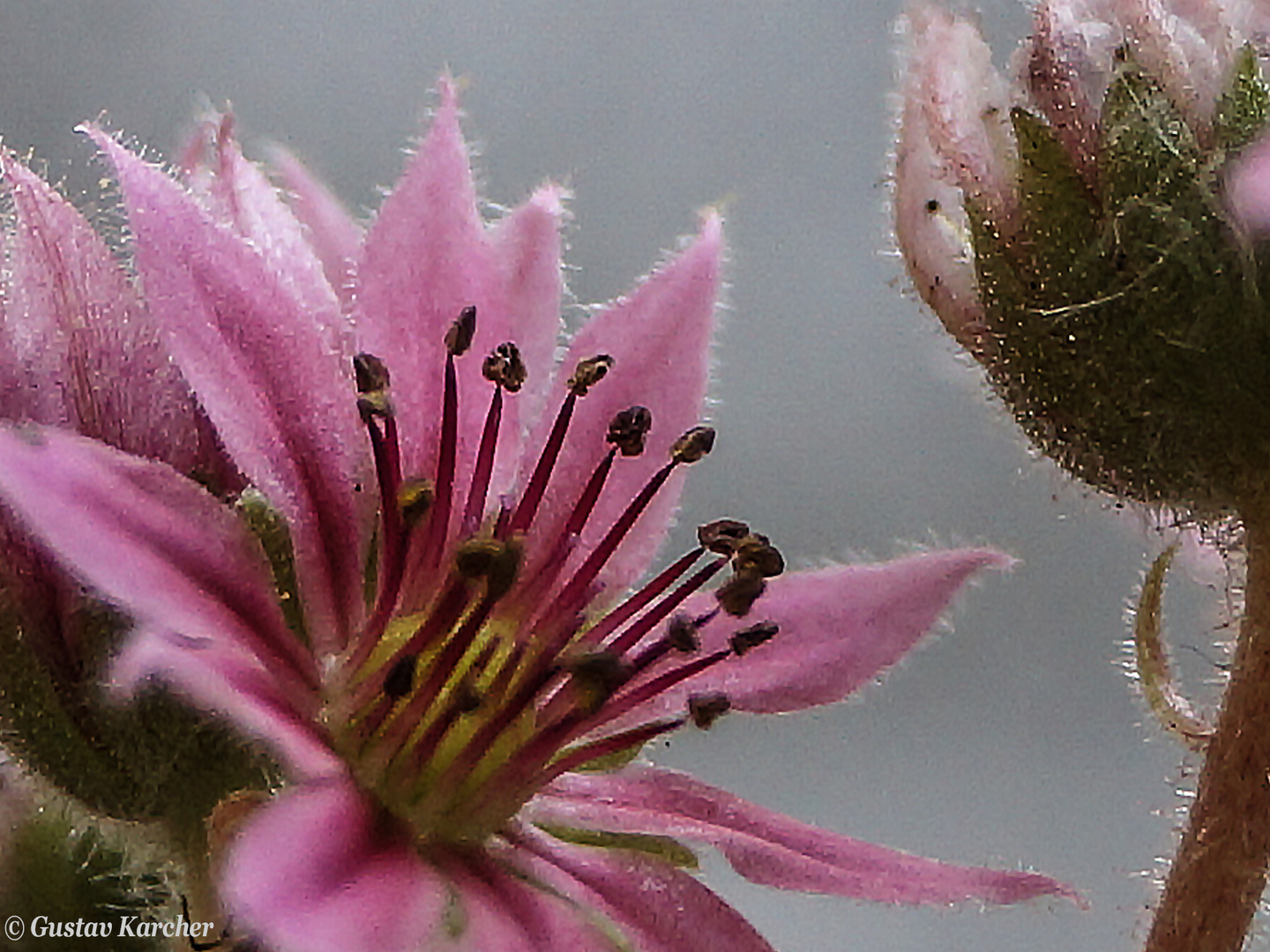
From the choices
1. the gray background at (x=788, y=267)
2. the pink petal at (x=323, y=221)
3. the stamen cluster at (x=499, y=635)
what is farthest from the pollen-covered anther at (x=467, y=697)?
the gray background at (x=788, y=267)

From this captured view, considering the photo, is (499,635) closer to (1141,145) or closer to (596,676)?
(596,676)

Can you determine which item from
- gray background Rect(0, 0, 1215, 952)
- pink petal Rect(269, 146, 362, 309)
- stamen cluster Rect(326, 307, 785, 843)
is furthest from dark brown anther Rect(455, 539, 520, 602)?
gray background Rect(0, 0, 1215, 952)

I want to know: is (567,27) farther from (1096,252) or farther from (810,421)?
(1096,252)

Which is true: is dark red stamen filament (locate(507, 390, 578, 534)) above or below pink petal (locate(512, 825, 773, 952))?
above

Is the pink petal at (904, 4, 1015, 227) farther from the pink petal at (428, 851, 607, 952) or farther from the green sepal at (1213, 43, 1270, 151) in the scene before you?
the pink petal at (428, 851, 607, 952)

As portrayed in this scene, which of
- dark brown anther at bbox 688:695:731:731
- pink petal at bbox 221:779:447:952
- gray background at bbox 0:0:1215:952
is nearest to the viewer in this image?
pink petal at bbox 221:779:447:952

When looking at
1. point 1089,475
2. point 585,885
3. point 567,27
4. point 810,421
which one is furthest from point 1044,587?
point 585,885

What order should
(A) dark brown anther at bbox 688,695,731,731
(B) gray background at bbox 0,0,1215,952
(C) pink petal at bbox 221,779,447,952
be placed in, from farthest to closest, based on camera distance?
(B) gray background at bbox 0,0,1215,952, (A) dark brown anther at bbox 688,695,731,731, (C) pink petal at bbox 221,779,447,952
